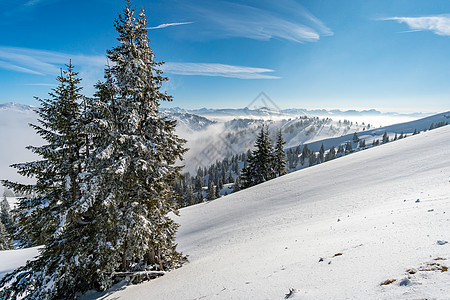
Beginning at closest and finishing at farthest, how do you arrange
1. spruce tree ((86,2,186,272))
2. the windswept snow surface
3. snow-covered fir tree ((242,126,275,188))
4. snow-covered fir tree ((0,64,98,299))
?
the windswept snow surface
snow-covered fir tree ((0,64,98,299))
spruce tree ((86,2,186,272))
snow-covered fir tree ((242,126,275,188))

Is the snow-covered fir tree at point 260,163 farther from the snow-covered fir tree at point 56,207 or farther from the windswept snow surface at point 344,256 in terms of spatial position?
the snow-covered fir tree at point 56,207

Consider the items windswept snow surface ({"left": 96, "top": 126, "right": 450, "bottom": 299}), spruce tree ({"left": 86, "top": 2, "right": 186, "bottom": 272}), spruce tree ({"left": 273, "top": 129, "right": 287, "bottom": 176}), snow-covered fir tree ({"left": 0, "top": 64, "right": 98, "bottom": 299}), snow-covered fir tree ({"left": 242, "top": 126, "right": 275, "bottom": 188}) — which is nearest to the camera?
windswept snow surface ({"left": 96, "top": 126, "right": 450, "bottom": 299})

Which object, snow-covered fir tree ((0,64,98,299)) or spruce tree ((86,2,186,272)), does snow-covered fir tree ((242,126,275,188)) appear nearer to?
spruce tree ((86,2,186,272))

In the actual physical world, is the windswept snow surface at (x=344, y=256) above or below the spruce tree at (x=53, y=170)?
below

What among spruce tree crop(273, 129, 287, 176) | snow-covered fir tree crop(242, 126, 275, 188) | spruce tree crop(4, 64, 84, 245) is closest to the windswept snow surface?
spruce tree crop(4, 64, 84, 245)

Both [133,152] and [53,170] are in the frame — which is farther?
[133,152]

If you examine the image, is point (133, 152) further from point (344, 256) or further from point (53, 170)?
point (344, 256)

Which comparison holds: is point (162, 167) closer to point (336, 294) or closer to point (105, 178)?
point (105, 178)

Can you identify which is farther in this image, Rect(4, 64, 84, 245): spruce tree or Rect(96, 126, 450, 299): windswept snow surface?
Rect(4, 64, 84, 245): spruce tree

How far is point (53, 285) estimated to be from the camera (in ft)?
26.6

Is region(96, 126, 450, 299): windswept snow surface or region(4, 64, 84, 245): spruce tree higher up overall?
region(4, 64, 84, 245): spruce tree

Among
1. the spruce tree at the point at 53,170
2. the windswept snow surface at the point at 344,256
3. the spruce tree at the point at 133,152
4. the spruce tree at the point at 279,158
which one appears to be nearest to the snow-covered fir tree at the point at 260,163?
the spruce tree at the point at 279,158

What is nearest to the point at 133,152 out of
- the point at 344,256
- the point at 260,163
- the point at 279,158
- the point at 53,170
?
the point at 53,170

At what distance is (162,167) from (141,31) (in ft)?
24.3
